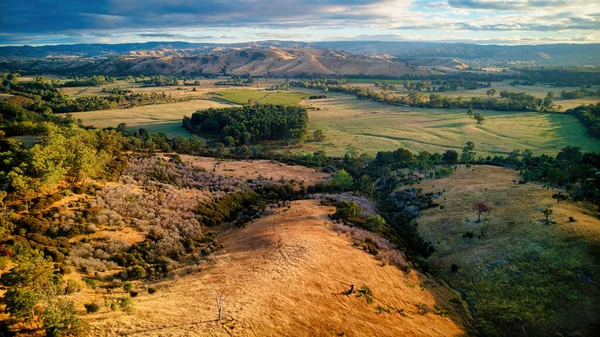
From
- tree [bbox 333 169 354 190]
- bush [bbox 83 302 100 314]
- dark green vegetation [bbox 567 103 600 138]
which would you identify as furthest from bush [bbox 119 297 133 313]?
dark green vegetation [bbox 567 103 600 138]

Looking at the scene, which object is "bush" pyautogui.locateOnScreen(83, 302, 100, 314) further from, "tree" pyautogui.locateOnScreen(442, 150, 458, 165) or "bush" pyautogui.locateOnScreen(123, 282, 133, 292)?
"tree" pyautogui.locateOnScreen(442, 150, 458, 165)

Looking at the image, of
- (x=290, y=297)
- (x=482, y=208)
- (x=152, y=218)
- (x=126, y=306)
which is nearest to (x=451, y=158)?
(x=482, y=208)

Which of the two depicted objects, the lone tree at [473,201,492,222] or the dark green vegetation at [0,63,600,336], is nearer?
the dark green vegetation at [0,63,600,336]

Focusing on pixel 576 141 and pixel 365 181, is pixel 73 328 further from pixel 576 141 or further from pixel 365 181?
pixel 576 141

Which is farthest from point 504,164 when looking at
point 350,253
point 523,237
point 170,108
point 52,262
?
point 170,108

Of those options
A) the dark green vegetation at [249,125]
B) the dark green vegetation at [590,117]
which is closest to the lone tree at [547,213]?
the dark green vegetation at [249,125]

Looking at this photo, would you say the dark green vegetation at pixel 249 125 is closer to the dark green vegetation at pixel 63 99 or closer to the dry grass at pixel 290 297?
the dark green vegetation at pixel 63 99
